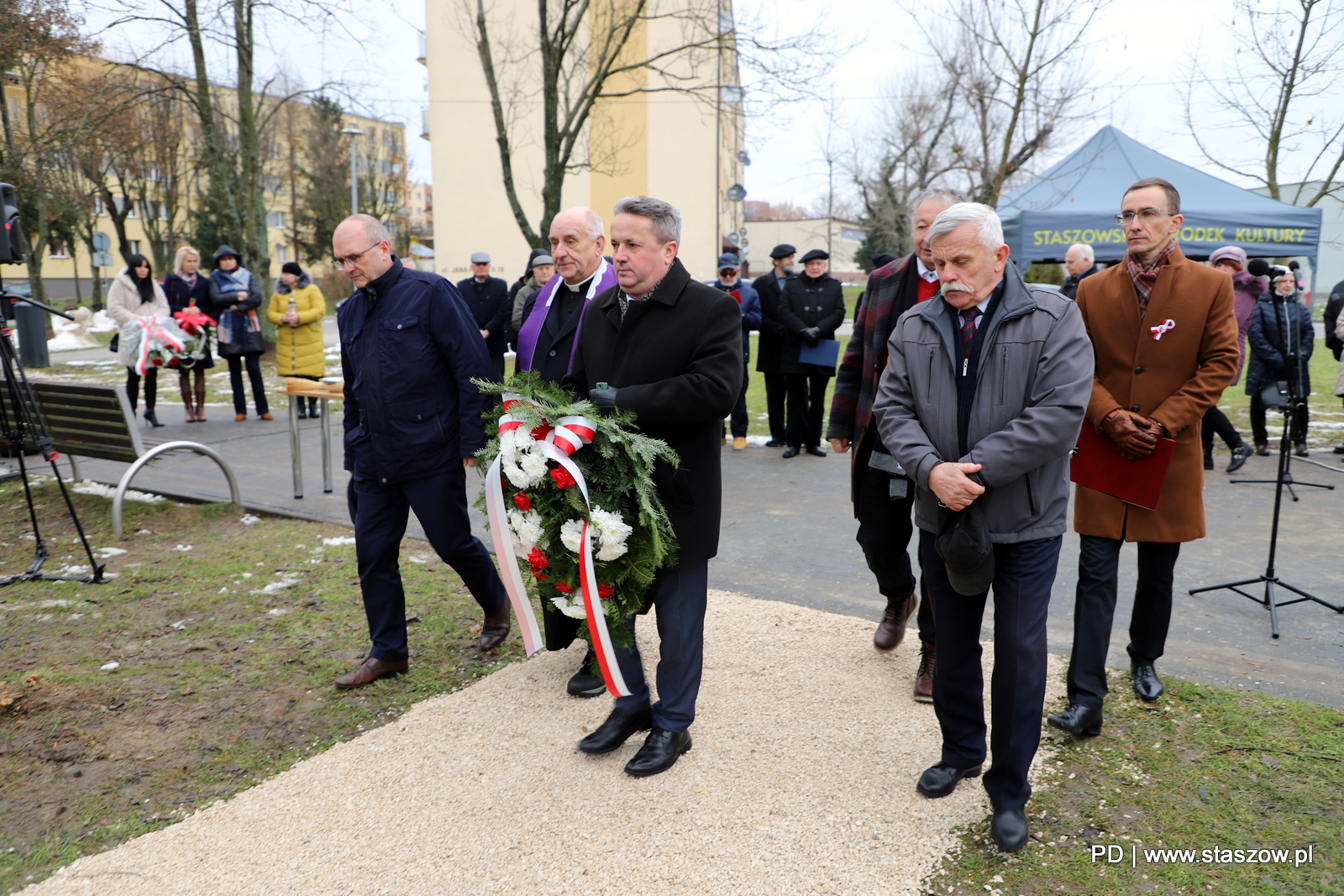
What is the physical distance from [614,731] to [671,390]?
1300 mm

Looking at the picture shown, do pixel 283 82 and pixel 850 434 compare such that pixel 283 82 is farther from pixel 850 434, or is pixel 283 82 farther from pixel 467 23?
pixel 850 434

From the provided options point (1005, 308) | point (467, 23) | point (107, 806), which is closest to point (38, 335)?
point (107, 806)

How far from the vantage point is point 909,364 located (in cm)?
301

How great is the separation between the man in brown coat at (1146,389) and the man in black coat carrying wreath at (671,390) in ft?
4.80

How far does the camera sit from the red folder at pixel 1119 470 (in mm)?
3600

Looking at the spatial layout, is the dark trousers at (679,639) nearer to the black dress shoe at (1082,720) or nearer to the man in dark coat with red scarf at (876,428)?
the man in dark coat with red scarf at (876,428)

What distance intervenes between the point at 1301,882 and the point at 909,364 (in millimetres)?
1818

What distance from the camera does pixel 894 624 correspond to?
433 centimetres

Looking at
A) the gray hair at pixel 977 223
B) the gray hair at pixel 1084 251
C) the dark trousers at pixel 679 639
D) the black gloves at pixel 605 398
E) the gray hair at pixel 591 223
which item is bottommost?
the dark trousers at pixel 679 639

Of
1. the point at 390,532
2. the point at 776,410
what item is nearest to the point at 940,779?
the point at 390,532

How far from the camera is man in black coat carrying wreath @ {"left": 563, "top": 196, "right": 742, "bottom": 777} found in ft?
10.3

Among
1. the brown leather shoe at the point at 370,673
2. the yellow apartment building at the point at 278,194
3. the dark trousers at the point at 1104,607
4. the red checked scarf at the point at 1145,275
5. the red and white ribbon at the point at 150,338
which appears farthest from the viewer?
the yellow apartment building at the point at 278,194

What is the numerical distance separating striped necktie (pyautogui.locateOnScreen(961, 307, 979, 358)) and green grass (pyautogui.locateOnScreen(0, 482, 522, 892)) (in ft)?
8.44

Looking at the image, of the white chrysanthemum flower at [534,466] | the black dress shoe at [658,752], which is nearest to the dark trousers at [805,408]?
the black dress shoe at [658,752]
